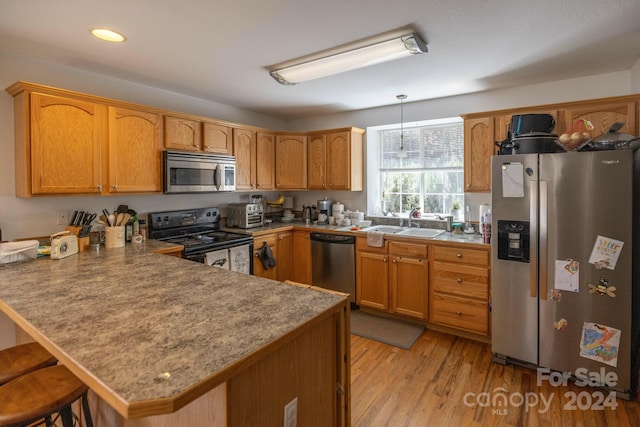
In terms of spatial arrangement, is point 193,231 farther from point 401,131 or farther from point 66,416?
point 401,131

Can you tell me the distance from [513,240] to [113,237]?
122 inches

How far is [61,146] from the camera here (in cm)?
244

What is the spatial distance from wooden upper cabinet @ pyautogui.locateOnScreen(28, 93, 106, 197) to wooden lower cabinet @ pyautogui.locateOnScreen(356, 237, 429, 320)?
257cm

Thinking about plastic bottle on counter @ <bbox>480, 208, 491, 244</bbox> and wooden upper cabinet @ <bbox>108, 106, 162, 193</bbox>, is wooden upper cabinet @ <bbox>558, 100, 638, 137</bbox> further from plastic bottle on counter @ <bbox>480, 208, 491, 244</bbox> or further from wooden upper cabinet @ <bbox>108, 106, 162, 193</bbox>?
wooden upper cabinet @ <bbox>108, 106, 162, 193</bbox>

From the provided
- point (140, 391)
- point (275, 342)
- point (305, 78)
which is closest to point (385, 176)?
point (305, 78)

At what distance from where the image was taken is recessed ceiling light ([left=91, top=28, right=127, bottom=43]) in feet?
6.80

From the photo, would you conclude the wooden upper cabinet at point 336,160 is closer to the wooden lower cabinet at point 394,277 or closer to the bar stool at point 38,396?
the wooden lower cabinet at point 394,277

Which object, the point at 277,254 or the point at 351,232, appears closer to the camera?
the point at 351,232

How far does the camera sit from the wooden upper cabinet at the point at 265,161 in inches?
161

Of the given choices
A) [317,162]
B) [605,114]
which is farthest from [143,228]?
[605,114]

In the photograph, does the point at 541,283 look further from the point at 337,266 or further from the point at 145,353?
the point at 145,353

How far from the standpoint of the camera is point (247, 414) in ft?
3.21

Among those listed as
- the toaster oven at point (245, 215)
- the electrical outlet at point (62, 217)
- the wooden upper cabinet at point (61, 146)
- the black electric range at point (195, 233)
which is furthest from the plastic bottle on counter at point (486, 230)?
the electrical outlet at point (62, 217)

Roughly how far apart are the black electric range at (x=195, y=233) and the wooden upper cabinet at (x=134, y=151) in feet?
1.51
